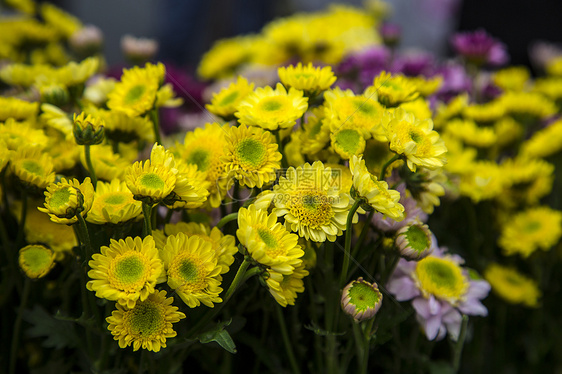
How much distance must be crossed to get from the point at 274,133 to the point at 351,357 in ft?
0.72

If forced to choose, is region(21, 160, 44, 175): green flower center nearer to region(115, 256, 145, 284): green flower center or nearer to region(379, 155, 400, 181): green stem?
region(115, 256, 145, 284): green flower center

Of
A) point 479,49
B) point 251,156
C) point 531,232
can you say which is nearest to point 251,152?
point 251,156

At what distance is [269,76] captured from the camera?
2.81 feet

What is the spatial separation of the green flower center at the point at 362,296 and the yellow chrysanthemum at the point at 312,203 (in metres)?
0.05

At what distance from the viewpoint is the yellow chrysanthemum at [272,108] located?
0.38 metres

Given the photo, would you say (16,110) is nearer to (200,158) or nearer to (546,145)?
(200,158)

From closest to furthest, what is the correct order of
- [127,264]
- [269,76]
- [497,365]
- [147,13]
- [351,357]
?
1. [127,264]
2. [351,357]
3. [497,365]
4. [269,76]
5. [147,13]

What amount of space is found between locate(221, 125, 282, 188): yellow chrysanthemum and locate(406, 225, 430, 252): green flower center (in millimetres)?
132

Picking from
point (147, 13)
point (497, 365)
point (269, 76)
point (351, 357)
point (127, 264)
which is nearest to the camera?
point (127, 264)

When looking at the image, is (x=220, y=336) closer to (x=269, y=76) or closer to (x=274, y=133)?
(x=274, y=133)

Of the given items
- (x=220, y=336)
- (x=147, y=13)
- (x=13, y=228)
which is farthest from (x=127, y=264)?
(x=147, y=13)

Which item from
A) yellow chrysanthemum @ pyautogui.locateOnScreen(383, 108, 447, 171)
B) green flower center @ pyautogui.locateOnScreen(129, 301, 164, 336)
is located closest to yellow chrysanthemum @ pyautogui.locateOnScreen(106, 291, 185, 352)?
green flower center @ pyautogui.locateOnScreen(129, 301, 164, 336)

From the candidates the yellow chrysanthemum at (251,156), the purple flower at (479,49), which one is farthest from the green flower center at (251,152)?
the purple flower at (479,49)

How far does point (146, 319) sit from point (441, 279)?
0.30m
